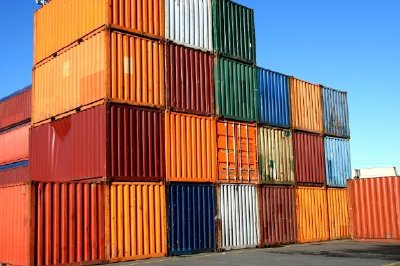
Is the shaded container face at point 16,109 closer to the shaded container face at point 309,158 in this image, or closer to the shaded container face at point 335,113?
the shaded container face at point 309,158

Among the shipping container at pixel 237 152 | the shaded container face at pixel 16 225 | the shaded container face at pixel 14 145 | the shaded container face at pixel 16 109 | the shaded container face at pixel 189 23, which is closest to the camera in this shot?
the shaded container face at pixel 16 225

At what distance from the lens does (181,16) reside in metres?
21.5

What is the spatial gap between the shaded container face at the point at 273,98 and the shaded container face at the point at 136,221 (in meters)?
8.29

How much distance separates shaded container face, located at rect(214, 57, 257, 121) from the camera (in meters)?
22.1

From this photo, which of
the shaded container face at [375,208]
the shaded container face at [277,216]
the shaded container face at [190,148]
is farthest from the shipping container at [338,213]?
the shaded container face at [190,148]

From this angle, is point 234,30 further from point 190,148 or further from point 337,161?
point 337,161

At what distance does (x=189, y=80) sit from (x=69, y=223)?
8.60 metres

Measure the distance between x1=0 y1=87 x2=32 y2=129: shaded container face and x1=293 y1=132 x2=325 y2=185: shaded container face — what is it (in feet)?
54.2

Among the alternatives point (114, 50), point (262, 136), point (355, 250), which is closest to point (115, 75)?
point (114, 50)

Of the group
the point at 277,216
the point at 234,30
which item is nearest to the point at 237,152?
the point at 277,216

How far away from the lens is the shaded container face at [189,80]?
2025 centimetres

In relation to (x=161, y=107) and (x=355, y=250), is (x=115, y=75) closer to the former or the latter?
(x=161, y=107)

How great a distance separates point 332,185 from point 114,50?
53.3 feet

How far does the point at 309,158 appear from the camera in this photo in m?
26.7
